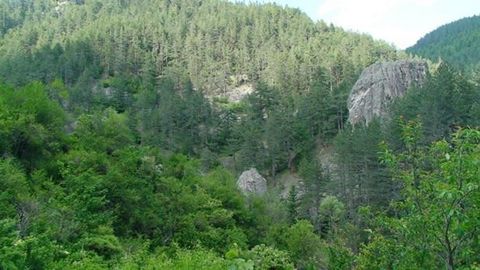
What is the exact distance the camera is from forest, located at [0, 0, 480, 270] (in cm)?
1008

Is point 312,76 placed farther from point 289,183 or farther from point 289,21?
point 289,21

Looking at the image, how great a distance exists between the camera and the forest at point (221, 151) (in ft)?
33.1

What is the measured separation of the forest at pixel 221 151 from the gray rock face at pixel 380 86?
328cm

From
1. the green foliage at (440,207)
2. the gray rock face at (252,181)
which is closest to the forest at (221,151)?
the green foliage at (440,207)

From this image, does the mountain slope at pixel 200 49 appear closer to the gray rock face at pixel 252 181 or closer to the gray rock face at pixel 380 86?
the gray rock face at pixel 380 86

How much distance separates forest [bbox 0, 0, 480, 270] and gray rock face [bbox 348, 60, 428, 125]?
3277 mm

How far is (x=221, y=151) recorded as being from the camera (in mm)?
83875

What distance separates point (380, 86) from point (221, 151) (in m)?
29.3

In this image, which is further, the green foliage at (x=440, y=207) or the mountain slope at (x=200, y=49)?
the mountain slope at (x=200, y=49)

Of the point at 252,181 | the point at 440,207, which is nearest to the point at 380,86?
the point at 252,181

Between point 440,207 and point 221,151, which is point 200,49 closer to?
point 221,151

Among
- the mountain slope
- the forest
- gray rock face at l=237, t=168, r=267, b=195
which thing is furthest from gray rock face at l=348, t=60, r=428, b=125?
gray rock face at l=237, t=168, r=267, b=195

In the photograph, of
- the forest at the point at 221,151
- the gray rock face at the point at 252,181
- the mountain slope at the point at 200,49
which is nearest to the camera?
the forest at the point at 221,151

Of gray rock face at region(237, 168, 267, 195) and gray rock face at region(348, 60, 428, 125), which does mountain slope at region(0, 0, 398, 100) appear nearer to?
gray rock face at region(348, 60, 428, 125)
